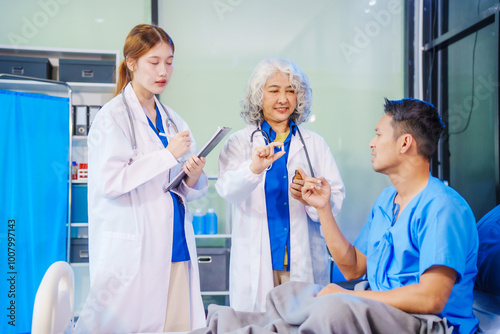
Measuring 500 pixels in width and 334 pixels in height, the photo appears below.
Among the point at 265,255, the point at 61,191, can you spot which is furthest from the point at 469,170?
the point at 61,191

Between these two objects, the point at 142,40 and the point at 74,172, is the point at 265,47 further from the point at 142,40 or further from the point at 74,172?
the point at 142,40

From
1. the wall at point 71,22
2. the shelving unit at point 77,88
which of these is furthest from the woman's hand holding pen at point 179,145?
the wall at point 71,22

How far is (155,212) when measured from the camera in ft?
5.29

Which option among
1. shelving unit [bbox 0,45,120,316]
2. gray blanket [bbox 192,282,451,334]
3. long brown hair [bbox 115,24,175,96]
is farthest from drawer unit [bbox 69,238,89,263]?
gray blanket [bbox 192,282,451,334]

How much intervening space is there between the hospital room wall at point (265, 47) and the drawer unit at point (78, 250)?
1.04m

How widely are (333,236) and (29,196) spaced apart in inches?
79.8

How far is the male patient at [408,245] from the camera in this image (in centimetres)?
103

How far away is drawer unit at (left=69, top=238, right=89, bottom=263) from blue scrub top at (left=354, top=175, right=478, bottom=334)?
A: 219 cm

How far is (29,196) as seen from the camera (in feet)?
8.80

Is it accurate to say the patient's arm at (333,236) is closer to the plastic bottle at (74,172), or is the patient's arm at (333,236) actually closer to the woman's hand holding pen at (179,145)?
the woman's hand holding pen at (179,145)

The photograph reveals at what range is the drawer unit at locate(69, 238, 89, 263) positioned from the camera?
9.64 feet

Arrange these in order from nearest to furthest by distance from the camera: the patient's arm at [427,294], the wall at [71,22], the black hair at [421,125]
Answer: the patient's arm at [427,294], the black hair at [421,125], the wall at [71,22]

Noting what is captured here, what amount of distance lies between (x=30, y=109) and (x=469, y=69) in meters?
2.93

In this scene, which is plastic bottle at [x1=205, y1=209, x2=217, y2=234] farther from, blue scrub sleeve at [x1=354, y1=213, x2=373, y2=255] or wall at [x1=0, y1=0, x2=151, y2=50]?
blue scrub sleeve at [x1=354, y1=213, x2=373, y2=255]
